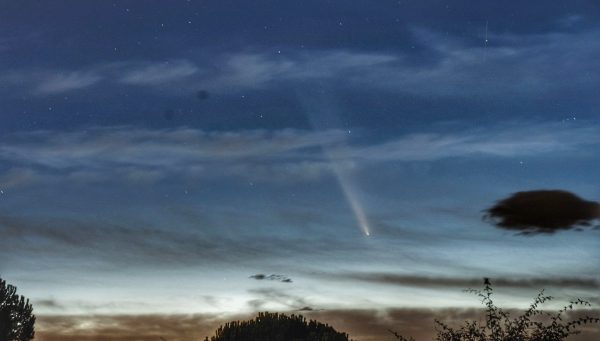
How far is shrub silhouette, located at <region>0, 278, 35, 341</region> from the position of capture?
284 ft

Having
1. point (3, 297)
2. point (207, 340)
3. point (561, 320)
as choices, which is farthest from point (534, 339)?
point (207, 340)

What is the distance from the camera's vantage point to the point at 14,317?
3457 inches

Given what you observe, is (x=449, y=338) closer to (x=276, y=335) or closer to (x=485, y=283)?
(x=485, y=283)

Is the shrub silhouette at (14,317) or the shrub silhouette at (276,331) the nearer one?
the shrub silhouette at (14,317)

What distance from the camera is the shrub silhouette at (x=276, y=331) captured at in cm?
14000

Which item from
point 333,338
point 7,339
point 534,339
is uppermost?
point 333,338

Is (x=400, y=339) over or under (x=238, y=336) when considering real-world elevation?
under

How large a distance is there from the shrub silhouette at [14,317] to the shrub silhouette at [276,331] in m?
52.0

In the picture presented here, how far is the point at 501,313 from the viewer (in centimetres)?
2881

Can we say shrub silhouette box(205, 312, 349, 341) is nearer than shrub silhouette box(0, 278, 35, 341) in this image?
No

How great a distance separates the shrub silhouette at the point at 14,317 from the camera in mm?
86688

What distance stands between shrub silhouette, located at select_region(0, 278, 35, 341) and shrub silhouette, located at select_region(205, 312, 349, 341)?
5202 centimetres

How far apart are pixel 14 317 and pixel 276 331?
207 ft

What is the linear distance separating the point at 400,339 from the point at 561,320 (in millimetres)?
6705
